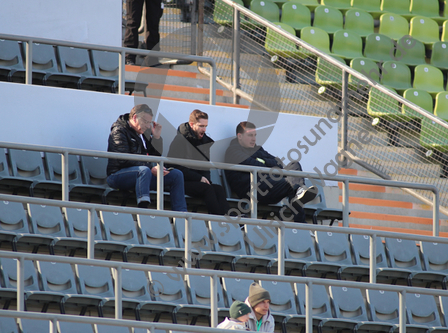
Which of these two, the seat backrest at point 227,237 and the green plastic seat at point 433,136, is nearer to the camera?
the seat backrest at point 227,237

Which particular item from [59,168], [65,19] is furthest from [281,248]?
[65,19]

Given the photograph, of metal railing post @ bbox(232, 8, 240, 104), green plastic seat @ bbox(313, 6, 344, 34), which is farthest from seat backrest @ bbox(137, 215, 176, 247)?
green plastic seat @ bbox(313, 6, 344, 34)

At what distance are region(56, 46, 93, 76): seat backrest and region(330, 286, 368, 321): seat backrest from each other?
130 inches

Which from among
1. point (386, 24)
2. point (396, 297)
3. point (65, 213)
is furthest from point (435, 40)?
point (65, 213)

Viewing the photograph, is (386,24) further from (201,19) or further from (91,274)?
(91,274)

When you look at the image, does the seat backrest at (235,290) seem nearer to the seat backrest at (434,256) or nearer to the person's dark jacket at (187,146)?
the person's dark jacket at (187,146)

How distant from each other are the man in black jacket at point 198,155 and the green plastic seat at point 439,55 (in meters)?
5.07

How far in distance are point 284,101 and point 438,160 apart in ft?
5.70

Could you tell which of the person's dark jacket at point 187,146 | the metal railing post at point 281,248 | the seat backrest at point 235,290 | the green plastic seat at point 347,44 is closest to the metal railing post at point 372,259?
the metal railing post at point 281,248

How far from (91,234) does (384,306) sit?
7.62 feet

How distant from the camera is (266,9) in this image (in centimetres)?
1009

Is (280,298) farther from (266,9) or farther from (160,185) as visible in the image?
(266,9)

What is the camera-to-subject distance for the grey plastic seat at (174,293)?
509 cm

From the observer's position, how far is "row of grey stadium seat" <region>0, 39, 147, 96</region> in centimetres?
702
